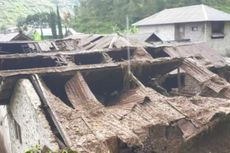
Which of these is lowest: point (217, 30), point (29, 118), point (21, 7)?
point (21, 7)

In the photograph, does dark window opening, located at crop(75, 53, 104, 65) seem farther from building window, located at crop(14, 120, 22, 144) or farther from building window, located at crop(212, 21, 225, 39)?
building window, located at crop(212, 21, 225, 39)

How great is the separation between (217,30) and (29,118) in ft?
87.0

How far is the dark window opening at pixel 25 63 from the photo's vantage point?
51.7 ft

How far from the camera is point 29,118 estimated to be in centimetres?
1139

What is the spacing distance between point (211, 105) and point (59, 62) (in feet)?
21.6

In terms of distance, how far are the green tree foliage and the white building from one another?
Answer: 40.2ft

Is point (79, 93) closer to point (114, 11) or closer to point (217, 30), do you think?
point (217, 30)

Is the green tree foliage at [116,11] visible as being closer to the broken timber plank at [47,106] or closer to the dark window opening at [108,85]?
the dark window opening at [108,85]

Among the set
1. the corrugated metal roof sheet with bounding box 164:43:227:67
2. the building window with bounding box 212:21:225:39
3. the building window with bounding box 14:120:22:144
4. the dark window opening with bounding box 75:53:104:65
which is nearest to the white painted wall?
the building window with bounding box 212:21:225:39

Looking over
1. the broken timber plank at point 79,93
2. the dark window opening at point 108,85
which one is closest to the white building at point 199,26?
the dark window opening at point 108,85

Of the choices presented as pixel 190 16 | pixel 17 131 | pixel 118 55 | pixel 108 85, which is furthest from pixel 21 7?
pixel 17 131

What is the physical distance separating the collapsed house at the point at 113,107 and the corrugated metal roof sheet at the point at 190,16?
58.8ft

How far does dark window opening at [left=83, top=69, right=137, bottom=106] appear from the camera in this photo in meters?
13.7

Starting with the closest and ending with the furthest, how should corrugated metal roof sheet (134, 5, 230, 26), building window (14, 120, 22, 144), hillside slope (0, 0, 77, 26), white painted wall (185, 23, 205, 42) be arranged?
building window (14, 120, 22, 144)
corrugated metal roof sheet (134, 5, 230, 26)
white painted wall (185, 23, 205, 42)
hillside slope (0, 0, 77, 26)
